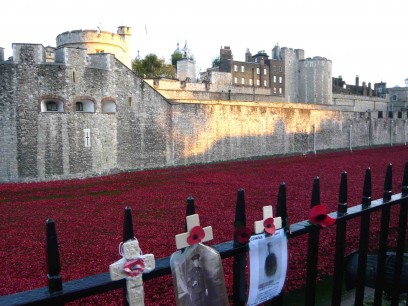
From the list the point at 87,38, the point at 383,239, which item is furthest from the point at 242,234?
the point at 87,38

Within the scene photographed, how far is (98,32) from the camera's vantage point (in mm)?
27422

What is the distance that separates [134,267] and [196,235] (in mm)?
269

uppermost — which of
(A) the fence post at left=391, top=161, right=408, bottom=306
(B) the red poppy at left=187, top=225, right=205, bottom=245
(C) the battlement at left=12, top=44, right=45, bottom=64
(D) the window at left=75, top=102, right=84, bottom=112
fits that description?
(C) the battlement at left=12, top=44, right=45, bottom=64

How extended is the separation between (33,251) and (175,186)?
24.4 feet

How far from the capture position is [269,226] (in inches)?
71.3

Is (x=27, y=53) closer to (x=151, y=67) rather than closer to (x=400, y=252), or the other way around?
(x=400, y=252)

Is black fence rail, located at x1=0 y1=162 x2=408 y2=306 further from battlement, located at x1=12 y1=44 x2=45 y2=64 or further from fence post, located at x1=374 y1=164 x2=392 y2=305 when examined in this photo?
battlement, located at x1=12 y1=44 x2=45 y2=64

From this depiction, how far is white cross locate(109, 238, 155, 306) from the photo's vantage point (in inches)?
52.9

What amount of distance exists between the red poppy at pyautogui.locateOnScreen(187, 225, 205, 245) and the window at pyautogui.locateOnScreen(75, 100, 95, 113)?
1684cm

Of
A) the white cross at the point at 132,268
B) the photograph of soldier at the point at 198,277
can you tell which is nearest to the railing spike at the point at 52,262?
the white cross at the point at 132,268

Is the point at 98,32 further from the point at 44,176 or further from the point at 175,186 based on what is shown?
the point at 175,186

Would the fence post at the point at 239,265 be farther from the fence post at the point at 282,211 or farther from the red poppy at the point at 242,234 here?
the fence post at the point at 282,211

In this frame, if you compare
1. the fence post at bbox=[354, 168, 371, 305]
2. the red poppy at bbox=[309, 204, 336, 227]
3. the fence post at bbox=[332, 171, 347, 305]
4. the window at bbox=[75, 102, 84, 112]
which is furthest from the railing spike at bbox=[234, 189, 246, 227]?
the window at bbox=[75, 102, 84, 112]

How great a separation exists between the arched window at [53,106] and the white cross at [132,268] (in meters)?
16.3
